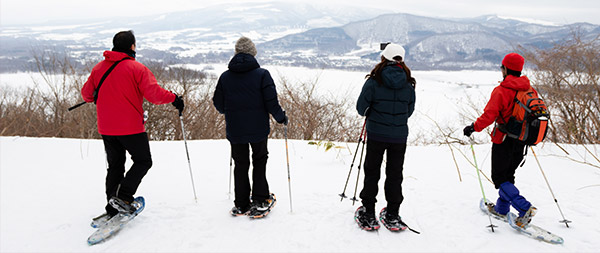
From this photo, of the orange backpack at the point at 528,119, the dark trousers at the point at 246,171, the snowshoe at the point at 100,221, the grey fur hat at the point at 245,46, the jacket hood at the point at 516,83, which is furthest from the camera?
the dark trousers at the point at 246,171

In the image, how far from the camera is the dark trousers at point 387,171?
302cm

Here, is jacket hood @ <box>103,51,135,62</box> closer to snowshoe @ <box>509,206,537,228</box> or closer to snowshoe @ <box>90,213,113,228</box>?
snowshoe @ <box>90,213,113,228</box>

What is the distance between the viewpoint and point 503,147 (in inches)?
123

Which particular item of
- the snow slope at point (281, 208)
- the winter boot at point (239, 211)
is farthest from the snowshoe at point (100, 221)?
the winter boot at point (239, 211)

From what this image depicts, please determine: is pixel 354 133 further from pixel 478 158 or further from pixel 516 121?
pixel 516 121

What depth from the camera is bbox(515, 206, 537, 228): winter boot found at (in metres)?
2.97

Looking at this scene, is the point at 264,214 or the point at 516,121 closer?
the point at 516,121

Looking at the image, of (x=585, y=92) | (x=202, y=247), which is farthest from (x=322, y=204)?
(x=585, y=92)

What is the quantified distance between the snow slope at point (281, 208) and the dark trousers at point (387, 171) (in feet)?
1.09

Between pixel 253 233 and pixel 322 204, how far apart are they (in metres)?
1.04

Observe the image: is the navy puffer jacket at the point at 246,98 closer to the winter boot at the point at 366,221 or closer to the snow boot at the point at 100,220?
the winter boot at the point at 366,221

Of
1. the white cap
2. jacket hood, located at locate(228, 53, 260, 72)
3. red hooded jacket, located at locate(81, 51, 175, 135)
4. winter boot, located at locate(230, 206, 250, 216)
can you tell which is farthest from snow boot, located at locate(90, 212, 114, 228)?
the white cap

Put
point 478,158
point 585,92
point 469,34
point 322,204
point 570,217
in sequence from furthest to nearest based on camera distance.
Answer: point 469,34, point 585,92, point 478,158, point 322,204, point 570,217

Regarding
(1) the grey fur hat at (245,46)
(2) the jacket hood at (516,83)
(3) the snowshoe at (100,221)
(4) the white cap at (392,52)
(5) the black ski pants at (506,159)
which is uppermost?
(1) the grey fur hat at (245,46)
